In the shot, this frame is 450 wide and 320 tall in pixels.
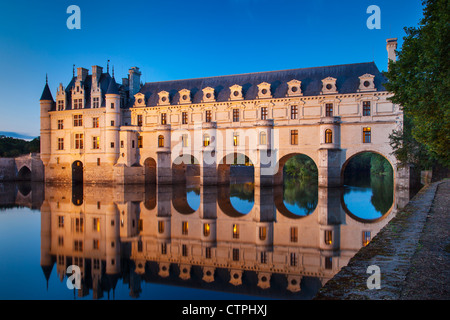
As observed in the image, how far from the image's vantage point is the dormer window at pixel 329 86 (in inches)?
1153

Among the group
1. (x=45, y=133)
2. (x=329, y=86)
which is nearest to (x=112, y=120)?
(x=45, y=133)

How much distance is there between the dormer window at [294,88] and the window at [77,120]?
23.8 metres

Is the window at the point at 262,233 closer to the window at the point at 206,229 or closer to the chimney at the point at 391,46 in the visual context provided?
the window at the point at 206,229

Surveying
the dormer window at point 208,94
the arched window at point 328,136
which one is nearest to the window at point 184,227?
the arched window at point 328,136

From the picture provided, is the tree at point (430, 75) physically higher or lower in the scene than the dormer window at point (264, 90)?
lower

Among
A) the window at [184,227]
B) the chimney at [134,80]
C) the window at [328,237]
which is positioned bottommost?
the window at [184,227]

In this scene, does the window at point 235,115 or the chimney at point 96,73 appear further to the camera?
the chimney at point 96,73

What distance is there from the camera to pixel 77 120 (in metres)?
38.5

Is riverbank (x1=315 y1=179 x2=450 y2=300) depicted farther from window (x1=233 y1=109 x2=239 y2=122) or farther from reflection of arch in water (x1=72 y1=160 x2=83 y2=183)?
reflection of arch in water (x1=72 y1=160 x2=83 y2=183)

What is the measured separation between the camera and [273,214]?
17203 millimetres

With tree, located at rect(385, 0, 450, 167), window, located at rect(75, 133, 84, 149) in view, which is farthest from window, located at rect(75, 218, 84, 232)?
window, located at rect(75, 133, 84, 149)
